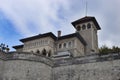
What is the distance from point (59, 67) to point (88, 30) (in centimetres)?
2789

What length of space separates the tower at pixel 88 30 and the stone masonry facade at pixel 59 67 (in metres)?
26.0

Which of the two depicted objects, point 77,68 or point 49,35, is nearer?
point 77,68

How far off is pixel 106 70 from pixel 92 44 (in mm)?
28110

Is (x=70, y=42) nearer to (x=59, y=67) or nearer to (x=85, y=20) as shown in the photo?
(x=85, y=20)

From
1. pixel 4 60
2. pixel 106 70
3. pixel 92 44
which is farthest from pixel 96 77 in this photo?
pixel 92 44

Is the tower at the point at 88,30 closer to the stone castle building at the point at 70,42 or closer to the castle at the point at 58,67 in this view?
the stone castle building at the point at 70,42

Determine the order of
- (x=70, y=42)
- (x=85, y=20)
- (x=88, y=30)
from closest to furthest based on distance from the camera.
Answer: (x=70, y=42)
(x=88, y=30)
(x=85, y=20)

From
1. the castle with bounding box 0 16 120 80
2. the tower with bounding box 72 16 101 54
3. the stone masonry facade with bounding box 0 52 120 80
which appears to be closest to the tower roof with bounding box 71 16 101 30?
→ the tower with bounding box 72 16 101 54

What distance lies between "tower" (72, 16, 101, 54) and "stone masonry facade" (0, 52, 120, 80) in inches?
1024

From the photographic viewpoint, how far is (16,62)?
71.9 feet

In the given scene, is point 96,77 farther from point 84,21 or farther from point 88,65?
point 84,21

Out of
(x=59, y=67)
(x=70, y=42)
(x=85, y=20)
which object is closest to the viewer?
(x=59, y=67)

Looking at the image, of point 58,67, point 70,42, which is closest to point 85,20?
point 70,42

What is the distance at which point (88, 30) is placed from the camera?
49.8 m
